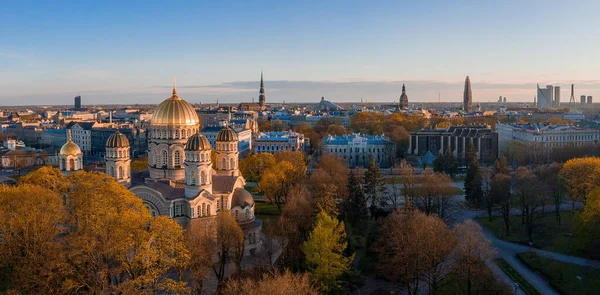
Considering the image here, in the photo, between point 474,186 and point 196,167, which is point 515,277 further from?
point 196,167

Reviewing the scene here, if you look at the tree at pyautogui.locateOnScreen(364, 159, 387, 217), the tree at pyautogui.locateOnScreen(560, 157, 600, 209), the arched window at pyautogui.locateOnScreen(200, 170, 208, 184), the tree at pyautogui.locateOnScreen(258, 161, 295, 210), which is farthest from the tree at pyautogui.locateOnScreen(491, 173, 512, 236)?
the arched window at pyautogui.locateOnScreen(200, 170, 208, 184)

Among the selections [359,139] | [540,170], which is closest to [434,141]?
[359,139]

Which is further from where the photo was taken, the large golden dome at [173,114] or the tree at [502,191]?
the tree at [502,191]

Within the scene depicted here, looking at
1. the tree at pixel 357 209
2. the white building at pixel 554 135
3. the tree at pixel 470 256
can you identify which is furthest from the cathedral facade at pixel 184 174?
the white building at pixel 554 135

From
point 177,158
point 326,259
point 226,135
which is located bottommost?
point 326,259

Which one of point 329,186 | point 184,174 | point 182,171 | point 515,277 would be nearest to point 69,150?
point 182,171

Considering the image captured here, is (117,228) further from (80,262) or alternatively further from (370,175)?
(370,175)

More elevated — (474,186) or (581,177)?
(581,177)

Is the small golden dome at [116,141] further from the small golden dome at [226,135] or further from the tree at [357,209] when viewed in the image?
the tree at [357,209]
